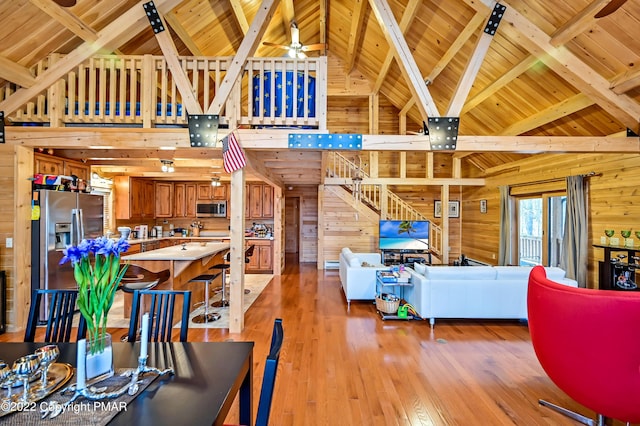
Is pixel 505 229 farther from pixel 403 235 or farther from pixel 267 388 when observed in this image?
pixel 267 388

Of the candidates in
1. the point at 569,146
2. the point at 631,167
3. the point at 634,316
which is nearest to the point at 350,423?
the point at 634,316

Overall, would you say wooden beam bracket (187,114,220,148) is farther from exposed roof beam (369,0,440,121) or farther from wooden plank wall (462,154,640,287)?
wooden plank wall (462,154,640,287)

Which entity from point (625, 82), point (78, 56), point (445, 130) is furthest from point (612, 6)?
point (78, 56)

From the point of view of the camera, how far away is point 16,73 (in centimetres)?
366

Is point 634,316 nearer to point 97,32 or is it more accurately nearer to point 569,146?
point 569,146

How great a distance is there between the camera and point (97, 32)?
388 cm

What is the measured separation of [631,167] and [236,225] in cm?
582

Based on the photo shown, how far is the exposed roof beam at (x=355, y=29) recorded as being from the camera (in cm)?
622

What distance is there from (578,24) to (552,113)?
1.88 meters

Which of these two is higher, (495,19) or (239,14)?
(239,14)

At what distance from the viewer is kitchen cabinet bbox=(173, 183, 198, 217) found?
827 centimetres

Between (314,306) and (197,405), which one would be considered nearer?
(197,405)

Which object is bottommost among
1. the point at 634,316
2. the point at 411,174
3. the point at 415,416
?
the point at 415,416

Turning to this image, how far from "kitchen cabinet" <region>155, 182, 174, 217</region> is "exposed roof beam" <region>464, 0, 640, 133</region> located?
766 centimetres
